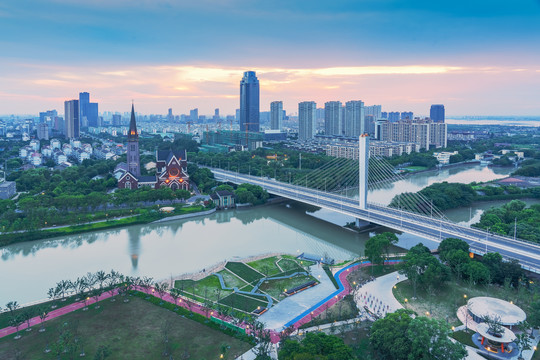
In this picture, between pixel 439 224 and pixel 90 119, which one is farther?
pixel 90 119

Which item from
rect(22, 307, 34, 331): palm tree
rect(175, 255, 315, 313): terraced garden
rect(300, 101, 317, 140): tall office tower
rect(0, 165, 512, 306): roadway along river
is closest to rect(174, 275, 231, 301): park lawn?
rect(175, 255, 315, 313): terraced garden

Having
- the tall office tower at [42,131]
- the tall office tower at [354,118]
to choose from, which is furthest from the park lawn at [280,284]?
the tall office tower at [42,131]

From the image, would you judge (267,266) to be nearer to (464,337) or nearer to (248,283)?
(248,283)

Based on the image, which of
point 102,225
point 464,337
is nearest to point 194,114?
point 102,225

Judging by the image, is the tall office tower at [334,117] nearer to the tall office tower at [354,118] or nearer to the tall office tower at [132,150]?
the tall office tower at [354,118]

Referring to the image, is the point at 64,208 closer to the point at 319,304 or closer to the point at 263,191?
the point at 263,191

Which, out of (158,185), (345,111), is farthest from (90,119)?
(158,185)

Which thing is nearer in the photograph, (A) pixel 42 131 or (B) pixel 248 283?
(B) pixel 248 283
